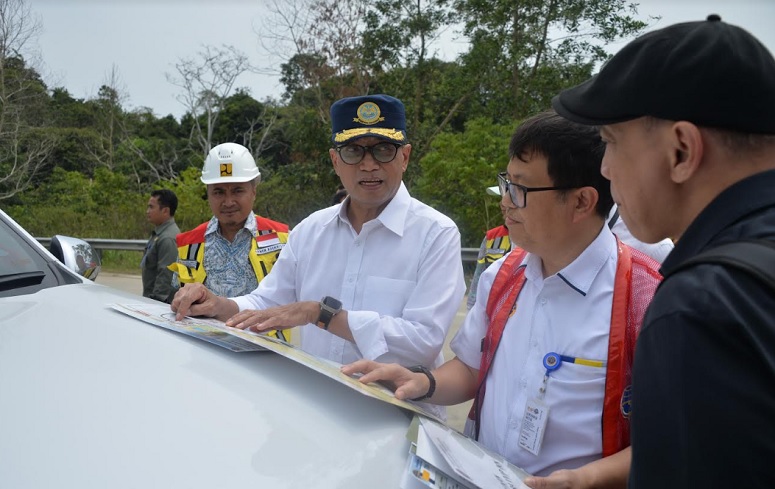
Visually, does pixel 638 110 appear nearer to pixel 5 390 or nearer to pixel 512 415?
pixel 512 415

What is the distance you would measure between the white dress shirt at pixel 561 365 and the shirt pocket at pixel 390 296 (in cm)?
63

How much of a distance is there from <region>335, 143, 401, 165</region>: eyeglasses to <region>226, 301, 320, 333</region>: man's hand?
67 centimetres

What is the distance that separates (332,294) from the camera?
244 cm

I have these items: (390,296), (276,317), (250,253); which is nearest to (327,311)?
(276,317)

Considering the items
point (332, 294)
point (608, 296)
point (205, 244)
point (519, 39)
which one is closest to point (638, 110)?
point (608, 296)

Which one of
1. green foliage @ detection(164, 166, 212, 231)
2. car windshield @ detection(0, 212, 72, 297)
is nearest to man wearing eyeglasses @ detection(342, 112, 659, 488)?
car windshield @ detection(0, 212, 72, 297)

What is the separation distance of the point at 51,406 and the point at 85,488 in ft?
0.95

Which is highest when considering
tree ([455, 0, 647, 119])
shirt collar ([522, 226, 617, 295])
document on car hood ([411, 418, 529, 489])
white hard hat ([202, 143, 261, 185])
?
tree ([455, 0, 647, 119])

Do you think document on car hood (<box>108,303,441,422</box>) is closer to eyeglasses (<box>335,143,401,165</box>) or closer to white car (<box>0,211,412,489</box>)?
white car (<box>0,211,412,489</box>)

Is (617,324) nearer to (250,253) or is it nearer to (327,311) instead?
(327,311)

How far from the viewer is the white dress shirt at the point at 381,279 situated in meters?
2.10

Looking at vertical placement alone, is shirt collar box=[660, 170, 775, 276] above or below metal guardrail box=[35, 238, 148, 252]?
above

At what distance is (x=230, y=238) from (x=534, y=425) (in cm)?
272

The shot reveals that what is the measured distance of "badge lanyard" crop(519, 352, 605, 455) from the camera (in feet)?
4.86
